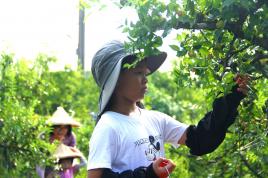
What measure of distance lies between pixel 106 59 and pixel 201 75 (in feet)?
2.32

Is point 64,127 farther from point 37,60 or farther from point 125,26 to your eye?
point 125,26

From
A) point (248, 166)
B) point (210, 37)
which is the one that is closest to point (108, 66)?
point (210, 37)

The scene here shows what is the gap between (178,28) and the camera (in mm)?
3238

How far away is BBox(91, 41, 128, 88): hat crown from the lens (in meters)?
3.87

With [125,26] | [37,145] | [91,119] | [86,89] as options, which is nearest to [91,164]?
[125,26]

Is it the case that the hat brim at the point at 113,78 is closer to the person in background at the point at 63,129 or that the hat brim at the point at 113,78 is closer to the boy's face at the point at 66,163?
the boy's face at the point at 66,163

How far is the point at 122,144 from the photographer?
3.70 m

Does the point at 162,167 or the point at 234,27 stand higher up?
the point at 234,27

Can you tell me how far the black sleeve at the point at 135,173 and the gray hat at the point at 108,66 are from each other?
17.1 inches

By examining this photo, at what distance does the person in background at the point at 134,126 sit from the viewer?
11.8ft

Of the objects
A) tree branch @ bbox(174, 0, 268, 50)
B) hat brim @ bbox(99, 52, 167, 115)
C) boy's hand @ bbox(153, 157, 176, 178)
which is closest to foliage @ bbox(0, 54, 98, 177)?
hat brim @ bbox(99, 52, 167, 115)

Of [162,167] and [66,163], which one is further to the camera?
[66,163]

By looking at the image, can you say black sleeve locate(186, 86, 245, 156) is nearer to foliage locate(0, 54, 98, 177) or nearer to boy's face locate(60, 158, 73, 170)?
foliage locate(0, 54, 98, 177)

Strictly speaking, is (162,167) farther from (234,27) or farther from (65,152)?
(65,152)
